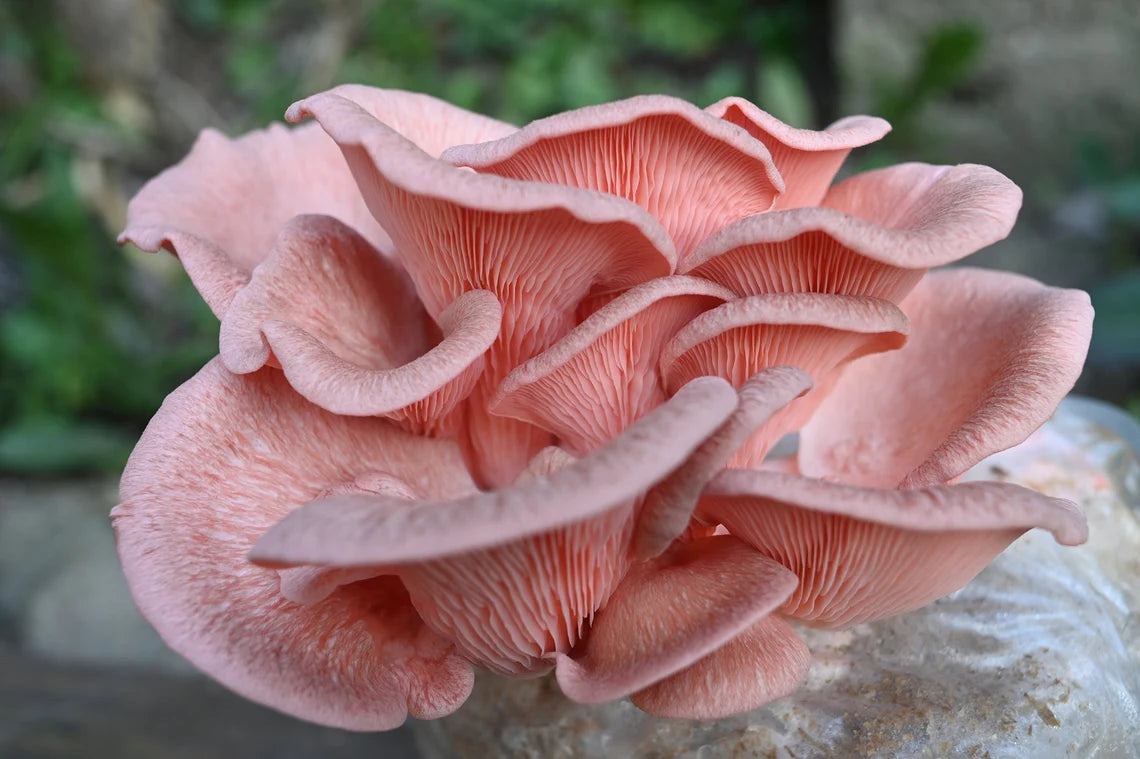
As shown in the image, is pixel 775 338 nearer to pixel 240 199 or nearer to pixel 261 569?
pixel 261 569

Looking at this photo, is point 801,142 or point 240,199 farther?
point 240,199

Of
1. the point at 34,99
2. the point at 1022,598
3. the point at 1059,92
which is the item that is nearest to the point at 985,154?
the point at 1059,92

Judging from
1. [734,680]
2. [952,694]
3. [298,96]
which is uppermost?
[298,96]

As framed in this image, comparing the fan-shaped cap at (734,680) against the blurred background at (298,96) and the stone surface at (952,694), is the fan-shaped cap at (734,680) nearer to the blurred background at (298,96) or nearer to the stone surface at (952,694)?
the stone surface at (952,694)

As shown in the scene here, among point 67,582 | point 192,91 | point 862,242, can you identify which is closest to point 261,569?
point 862,242

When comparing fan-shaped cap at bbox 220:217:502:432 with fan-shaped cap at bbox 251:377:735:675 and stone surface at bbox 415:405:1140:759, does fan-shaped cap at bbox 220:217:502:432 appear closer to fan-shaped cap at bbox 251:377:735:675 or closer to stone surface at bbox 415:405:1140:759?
fan-shaped cap at bbox 251:377:735:675

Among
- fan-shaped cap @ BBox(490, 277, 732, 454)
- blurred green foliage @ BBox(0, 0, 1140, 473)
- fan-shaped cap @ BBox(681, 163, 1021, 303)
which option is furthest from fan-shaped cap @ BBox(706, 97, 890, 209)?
blurred green foliage @ BBox(0, 0, 1140, 473)

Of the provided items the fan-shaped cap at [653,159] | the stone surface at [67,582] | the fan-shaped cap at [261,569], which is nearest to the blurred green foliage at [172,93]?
the stone surface at [67,582]
